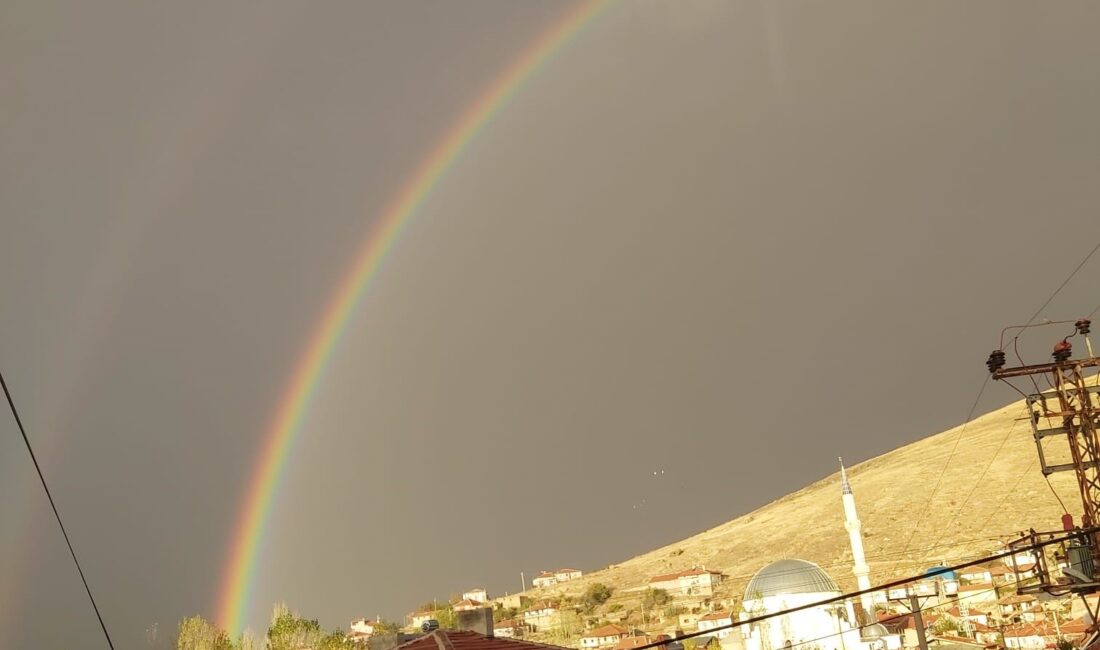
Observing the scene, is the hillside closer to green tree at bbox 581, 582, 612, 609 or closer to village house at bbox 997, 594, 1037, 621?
green tree at bbox 581, 582, 612, 609

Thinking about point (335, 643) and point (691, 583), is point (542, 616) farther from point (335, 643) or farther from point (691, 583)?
point (335, 643)

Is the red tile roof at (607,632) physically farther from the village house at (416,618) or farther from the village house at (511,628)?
the village house at (416,618)

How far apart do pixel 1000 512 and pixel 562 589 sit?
74811 millimetres

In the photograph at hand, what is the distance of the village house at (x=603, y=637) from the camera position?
94.3m

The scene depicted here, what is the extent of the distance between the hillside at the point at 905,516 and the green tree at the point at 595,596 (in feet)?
14.0


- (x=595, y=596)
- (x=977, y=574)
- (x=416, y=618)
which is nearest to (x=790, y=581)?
(x=977, y=574)

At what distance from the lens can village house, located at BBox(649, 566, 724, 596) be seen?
378 ft

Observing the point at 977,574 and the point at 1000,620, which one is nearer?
the point at 1000,620

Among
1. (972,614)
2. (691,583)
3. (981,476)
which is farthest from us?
(981,476)

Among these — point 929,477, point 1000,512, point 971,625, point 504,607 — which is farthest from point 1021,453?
point 504,607

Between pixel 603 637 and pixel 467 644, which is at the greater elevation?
pixel 467 644

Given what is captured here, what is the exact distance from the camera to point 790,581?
2896 inches

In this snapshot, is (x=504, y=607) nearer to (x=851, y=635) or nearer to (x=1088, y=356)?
(x=851, y=635)

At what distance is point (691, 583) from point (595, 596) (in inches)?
768
